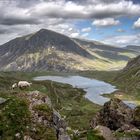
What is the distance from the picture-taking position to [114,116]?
73.8m

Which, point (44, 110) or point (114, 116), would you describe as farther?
point (114, 116)

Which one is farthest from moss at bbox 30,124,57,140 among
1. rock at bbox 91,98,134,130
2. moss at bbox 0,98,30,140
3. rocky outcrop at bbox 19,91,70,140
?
rock at bbox 91,98,134,130

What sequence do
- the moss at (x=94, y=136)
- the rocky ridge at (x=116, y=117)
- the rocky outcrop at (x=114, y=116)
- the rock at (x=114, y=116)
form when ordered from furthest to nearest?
the rock at (x=114, y=116) < the rocky outcrop at (x=114, y=116) < the rocky ridge at (x=116, y=117) < the moss at (x=94, y=136)

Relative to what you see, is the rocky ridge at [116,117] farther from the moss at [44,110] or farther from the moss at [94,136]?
the moss at [44,110]

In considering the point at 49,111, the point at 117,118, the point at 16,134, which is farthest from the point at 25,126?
the point at 117,118

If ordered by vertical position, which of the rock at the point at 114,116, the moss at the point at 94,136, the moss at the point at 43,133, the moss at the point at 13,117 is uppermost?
the moss at the point at 13,117

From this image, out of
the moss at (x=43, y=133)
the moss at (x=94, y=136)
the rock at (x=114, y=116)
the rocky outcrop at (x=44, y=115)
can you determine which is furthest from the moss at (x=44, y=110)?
the rock at (x=114, y=116)

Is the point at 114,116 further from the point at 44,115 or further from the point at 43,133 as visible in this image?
the point at 43,133

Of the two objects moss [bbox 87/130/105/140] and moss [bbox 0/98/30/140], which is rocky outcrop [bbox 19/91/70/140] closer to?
moss [bbox 0/98/30/140]

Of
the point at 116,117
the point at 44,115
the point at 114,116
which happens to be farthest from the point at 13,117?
the point at 114,116

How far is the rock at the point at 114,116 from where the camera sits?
67.8 m

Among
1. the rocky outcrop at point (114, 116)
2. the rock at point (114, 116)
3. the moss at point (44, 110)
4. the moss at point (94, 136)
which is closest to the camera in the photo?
the moss at point (44, 110)

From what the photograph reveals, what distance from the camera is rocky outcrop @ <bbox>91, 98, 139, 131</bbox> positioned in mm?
67125

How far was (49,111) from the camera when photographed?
123 feet
